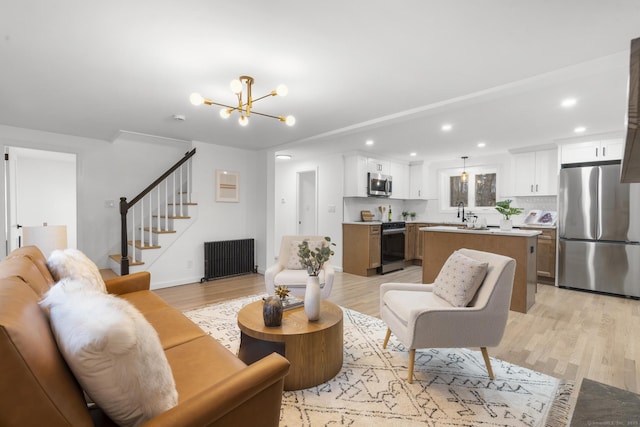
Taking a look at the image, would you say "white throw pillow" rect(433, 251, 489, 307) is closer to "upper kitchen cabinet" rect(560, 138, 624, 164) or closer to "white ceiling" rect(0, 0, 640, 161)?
"white ceiling" rect(0, 0, 640, 161)

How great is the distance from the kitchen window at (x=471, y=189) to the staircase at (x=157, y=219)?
501 cm

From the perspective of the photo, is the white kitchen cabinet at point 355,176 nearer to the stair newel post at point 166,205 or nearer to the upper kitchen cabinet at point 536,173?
the upper kitchen cabinet at point 536,173

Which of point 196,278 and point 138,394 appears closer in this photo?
point 138,394

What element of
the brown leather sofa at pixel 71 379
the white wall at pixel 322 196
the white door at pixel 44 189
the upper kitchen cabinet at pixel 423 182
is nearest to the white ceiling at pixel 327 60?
the brown leather sofa at pixel 71 379

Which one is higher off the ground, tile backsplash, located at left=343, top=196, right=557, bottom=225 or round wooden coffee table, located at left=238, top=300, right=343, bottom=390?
tile backsplash, located at left=343, top=196, right=557, bottom=225

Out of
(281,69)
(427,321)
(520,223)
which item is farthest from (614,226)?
(281,69)

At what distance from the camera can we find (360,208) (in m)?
6.16

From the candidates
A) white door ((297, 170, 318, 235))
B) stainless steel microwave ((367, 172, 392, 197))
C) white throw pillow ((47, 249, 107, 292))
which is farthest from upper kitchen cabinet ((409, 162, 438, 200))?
white throw pillow ((47, 249, 107, 292))

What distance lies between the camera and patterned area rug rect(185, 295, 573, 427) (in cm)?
178

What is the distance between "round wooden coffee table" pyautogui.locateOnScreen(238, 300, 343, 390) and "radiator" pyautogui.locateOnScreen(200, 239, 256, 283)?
3.05 m

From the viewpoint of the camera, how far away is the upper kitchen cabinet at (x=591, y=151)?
4332 mm

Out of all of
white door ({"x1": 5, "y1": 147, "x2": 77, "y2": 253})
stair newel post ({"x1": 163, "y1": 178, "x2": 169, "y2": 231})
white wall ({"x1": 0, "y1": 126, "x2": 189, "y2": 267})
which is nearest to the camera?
white wall ({"x1": 0, "y1": 126, "x2": 189, "y2": 267})

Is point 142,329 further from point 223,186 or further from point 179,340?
point 223,186

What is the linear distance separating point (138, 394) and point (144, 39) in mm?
2059
